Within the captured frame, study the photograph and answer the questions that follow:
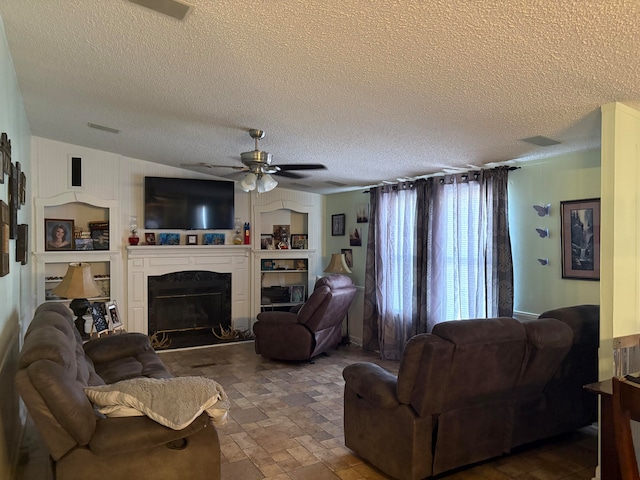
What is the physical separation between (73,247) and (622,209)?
628 cm

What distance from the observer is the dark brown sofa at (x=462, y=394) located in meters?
2.66

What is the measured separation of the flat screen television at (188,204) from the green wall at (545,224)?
423 cm

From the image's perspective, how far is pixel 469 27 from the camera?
1994mm

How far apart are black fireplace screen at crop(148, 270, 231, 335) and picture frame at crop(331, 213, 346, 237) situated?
188 cm

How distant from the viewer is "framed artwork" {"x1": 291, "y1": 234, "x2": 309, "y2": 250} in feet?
25.1

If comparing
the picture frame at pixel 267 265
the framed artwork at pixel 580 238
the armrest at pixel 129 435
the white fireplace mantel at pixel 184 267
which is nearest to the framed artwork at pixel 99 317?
the white fireplace mantel at pixel 184 267

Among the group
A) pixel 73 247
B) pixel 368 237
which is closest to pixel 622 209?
pixel 368 237

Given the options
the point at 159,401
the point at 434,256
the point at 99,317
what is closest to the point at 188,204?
the point at 99,317

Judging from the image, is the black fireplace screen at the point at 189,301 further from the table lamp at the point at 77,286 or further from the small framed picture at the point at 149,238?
the table lamp at the point at 77,286

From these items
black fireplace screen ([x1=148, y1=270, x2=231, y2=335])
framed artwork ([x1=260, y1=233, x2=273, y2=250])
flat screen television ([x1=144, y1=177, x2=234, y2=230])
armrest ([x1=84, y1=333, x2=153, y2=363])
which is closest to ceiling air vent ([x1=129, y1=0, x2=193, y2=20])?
armrest ([x1=84, y1=333, x2=153, y2=363])

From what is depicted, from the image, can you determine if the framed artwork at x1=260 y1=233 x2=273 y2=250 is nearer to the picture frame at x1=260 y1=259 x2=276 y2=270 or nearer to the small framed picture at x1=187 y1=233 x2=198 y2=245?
the picture frame at x1=260 y1=259 x2=276 y2=270

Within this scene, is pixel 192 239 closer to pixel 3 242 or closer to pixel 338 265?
pixel 338 265

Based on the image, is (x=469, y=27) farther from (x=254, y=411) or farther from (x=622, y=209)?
(x=254, y=411)

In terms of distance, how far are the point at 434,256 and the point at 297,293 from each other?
9.95ft
